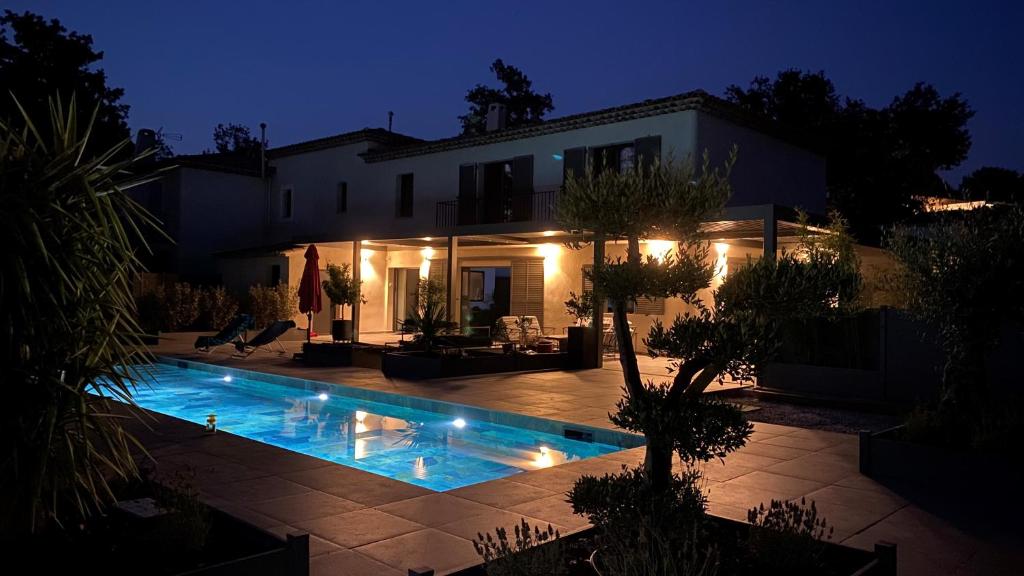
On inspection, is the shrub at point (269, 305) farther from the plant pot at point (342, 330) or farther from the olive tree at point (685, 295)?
the olive tree at point (685, 295)

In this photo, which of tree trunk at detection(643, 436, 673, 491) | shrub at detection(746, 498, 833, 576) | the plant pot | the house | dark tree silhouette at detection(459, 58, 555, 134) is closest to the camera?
shrub at detection(746, 498, 833, 576)

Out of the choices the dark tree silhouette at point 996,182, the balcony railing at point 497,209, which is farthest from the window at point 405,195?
the dark tree silhouette at point 996,182

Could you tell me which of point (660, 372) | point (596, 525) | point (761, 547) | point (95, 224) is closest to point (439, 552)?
point (596, 525)

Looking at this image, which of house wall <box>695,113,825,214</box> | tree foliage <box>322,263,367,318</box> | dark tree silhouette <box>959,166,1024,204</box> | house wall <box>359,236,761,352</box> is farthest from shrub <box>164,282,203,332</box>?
dark tree silhouette <box>959,166,1024,204</box>

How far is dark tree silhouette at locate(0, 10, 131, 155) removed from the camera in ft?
72.4

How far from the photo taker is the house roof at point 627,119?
47.4 ft

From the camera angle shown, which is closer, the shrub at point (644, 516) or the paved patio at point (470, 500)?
the shrub at point (644, 516)

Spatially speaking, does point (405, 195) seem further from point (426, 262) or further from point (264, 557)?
point (264, 557)

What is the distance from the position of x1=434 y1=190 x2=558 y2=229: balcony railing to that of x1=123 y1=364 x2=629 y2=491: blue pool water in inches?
270

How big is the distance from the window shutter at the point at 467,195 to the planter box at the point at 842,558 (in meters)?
15.1

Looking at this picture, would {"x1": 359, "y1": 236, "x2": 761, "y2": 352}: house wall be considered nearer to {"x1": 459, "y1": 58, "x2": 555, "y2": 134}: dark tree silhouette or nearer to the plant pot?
the plant pot

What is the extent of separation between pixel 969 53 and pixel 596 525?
7470 centimetres

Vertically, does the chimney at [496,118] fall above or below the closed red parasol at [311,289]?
above

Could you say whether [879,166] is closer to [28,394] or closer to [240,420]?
[240,420]
